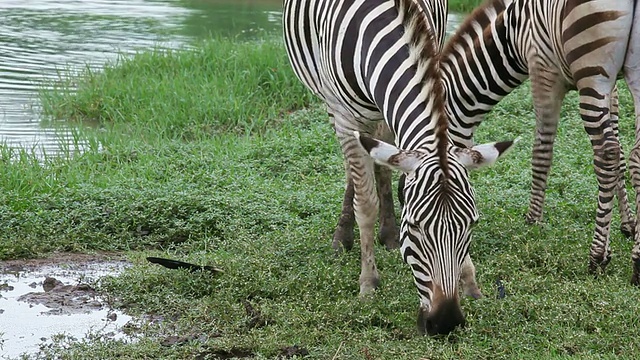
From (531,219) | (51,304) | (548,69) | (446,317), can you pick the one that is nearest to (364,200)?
(446,317)

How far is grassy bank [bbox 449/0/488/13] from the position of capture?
18922 millimetres

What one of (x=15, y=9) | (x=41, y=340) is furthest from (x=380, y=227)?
(x=15, y=9)

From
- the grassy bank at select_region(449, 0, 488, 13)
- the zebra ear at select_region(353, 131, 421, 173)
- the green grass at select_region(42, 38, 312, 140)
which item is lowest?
the green grass at select_region(42, 38, 312, 140)

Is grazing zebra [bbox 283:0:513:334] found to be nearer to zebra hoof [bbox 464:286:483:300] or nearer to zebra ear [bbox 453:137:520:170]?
zebra ear [bbox 453:137:520:170]

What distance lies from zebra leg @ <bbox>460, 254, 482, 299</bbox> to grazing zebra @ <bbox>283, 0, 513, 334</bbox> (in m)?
0.03

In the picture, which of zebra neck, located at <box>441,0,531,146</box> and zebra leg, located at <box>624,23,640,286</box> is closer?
zebra leg, located at <box>624,23,640,286</box>

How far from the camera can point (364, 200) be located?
571cm

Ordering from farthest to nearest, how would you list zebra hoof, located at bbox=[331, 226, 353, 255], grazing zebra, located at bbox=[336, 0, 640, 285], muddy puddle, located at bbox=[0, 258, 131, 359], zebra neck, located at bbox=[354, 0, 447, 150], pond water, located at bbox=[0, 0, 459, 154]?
pond water, located at bbox=[0, 0, 459, 154], zebra hoof, located at bbox=[331, 226, 353, 255], grazing zebra, located at bbox=[336, 0, 640, 285], muddy puddle, located at bbox=[0, 258, 131, 359], zebra neck, located at bbox=[354, 0, 447, 150]

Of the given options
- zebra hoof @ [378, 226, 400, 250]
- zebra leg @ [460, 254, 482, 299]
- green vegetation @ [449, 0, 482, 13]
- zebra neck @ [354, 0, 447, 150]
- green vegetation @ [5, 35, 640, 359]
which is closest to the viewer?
zebra neck @ [354, 0, 447, 150]

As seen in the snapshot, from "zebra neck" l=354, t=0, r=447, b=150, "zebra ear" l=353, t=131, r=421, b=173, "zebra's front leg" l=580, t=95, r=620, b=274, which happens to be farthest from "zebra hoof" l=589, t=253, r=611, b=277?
"zebra ear" l=353, t=131, r=421, b=173

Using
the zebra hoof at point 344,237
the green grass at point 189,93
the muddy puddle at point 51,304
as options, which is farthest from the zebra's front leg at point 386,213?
the green grass at point 189,93

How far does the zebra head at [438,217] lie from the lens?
4391 millimetres

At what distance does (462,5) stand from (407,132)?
48.5 ft

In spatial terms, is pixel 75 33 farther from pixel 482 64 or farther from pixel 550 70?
pixel 550 70
